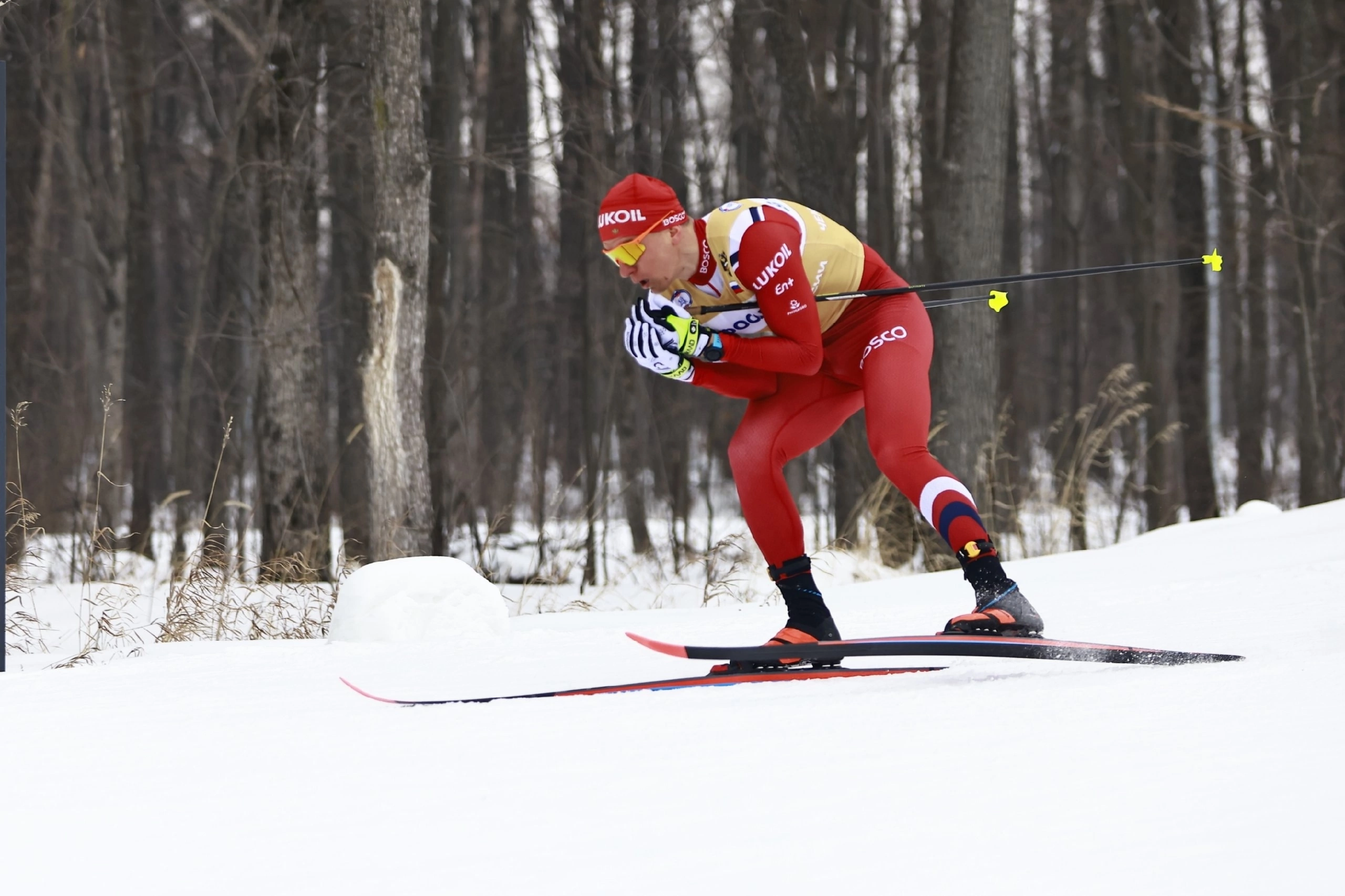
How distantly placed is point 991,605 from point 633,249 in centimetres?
129

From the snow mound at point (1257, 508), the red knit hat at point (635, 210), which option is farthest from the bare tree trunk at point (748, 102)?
the red knit hat at point (635, 210)

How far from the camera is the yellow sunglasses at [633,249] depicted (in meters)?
3.23

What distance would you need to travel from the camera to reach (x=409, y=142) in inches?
266

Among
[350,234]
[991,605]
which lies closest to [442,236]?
[350,234]

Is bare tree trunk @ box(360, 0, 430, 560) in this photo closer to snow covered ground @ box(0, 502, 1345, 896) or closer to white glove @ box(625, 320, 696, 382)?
snow covered ground @ box(0, 502, 1345, 896)

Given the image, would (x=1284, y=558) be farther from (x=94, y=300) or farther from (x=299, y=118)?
(x=94, y=300)

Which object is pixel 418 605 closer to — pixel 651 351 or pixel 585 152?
pixel 651 351

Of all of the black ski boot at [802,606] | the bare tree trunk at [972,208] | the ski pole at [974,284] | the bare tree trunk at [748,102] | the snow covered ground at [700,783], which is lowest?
the snow covered ground at [700,783]

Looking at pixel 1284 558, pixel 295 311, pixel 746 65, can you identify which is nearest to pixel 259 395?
pixel 295 311

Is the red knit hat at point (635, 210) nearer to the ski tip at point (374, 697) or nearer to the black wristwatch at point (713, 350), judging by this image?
the black wristwatch at point (713, 350)

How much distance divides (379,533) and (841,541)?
2572 millimetres

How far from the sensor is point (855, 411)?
3.48m

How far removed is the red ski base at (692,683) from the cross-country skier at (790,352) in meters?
0.14

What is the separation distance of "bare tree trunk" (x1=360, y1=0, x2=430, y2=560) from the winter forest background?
0.02 metres
